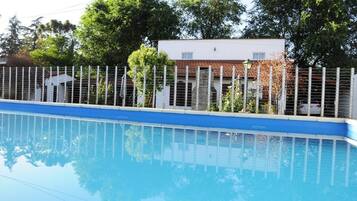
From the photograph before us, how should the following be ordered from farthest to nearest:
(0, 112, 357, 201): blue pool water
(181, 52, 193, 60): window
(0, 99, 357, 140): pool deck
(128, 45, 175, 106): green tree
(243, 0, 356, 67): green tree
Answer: (243, 0, 356, 67): green tree < (181, 52, 193, 60): window < (128, 45, 175, 106): green tree < (0, 99, 357, 140): pool deck < (0, 112, 357, 201): blue pool water

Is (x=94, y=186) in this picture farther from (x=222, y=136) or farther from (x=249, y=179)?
(x=222, y=136)

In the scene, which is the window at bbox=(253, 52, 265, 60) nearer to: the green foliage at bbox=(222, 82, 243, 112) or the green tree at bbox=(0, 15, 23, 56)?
the green foliage at bbox=(222, 82, 243, 112)

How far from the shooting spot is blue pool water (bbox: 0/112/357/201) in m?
5.92

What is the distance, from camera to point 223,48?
23.6m

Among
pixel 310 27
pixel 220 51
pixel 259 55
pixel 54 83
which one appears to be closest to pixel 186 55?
pixel 220 51

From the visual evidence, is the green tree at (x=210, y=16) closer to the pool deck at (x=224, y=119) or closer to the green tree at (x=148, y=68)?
the green tree at (x=148, y=68)

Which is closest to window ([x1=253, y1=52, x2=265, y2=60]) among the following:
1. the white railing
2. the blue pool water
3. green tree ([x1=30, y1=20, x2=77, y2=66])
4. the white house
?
the white house

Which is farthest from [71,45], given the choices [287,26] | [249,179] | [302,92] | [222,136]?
[249,179]

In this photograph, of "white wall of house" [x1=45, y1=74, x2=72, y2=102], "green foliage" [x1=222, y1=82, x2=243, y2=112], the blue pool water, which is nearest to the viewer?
the blue pool water

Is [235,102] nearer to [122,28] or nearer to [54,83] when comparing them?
[54,83]

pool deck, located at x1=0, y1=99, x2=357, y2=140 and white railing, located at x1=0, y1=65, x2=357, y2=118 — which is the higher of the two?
white railing, located at x1=0, y1=65, x2=357, y2=118

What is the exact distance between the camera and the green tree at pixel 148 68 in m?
17.1

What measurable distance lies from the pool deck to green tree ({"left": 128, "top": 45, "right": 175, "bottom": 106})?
4.78ft

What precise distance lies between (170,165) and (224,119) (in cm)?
666
